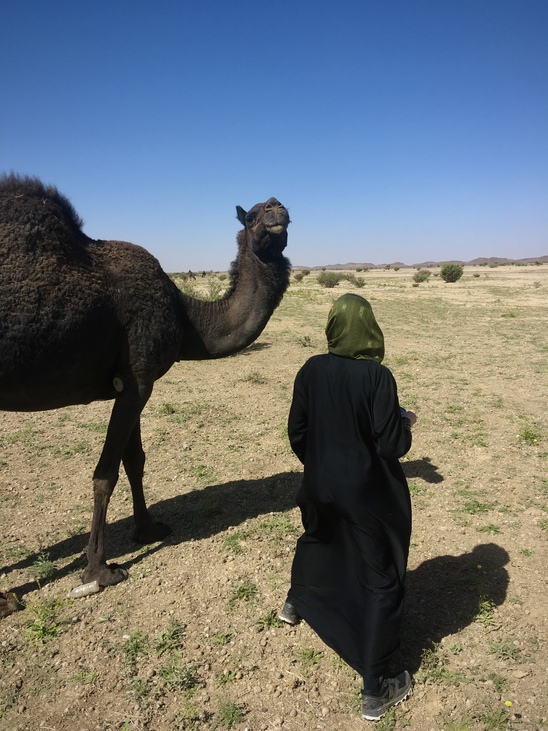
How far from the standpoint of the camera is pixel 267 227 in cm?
447

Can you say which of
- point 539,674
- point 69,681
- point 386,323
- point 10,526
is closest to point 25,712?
point 69,681

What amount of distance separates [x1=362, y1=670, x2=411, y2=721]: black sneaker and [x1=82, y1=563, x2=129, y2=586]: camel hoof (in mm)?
2235

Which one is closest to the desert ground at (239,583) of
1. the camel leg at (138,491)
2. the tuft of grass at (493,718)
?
the tuft of grass at (493,718)

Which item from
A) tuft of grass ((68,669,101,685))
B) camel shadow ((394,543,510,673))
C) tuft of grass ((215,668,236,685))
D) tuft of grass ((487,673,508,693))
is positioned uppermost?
tuft of grass ((68,669,101,685))

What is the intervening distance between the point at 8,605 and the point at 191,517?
6.12 feet

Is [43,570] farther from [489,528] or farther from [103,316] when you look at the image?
[489,528]

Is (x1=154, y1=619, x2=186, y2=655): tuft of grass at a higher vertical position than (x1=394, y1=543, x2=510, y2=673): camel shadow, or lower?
higher

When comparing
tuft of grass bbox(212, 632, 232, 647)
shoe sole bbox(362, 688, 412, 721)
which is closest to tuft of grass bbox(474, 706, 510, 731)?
shoe sole bbox(362, 688, 412, 721)

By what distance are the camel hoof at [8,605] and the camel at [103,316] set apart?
0.02 m

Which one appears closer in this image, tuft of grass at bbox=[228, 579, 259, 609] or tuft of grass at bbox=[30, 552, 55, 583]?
tuft of grass at bbox=[228, 579, 259, 609]

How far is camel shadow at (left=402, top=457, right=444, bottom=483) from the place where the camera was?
5.98m

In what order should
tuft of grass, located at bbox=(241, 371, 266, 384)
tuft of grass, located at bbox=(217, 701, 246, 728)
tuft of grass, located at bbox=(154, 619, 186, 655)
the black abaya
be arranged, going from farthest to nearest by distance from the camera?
tuft of grass, located at bbox=(241, 371, 266, 384), tuft of grass, located at bbox=(154, 619, 186, 655), tuft of grass, located at bbox=(217, 701, 246, 728), the black abaya

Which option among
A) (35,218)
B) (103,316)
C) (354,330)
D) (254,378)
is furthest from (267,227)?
(254,378)

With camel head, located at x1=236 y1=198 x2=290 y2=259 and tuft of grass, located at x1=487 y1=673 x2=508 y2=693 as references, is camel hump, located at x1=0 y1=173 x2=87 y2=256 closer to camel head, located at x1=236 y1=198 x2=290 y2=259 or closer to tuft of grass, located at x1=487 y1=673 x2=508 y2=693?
camel head, located at x1=236 y1=198 x2=290 y2=259
